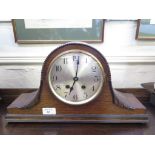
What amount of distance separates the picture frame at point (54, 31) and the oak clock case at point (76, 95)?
22 centimetres

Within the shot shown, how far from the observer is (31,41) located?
820 millimetres

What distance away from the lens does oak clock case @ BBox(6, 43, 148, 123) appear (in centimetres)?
61

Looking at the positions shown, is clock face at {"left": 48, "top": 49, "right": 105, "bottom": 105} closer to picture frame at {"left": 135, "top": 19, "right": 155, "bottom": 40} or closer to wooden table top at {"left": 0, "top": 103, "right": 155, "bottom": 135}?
wooden table top at {"left": 0, "top": 103, "right": 155, "bottom": 135}

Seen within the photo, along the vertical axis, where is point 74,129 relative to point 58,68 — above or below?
below

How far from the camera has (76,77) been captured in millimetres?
619

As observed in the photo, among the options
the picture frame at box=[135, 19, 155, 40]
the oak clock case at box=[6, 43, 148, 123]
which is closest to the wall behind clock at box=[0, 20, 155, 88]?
the picture frame at box=[135, 19, 155, 40]

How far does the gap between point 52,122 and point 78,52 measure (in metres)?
0.24

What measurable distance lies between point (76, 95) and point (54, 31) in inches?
12.4

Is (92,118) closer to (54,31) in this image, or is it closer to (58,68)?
(58,68)

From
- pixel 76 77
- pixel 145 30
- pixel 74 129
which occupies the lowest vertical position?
pixel 74 129

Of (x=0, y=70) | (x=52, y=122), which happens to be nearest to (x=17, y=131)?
(x=52, y=122)

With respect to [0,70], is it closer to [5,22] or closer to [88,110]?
[5,22]

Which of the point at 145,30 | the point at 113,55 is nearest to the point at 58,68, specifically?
the point at 113,55
